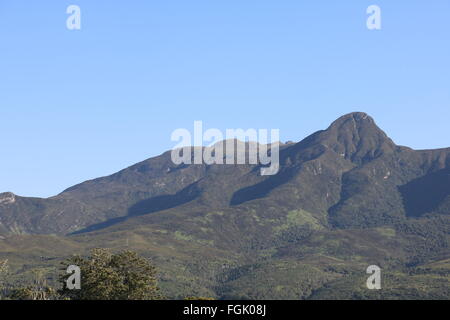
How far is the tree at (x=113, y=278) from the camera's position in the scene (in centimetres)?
15812

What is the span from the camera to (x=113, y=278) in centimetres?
16038

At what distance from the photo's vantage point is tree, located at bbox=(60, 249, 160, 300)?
519 feet
